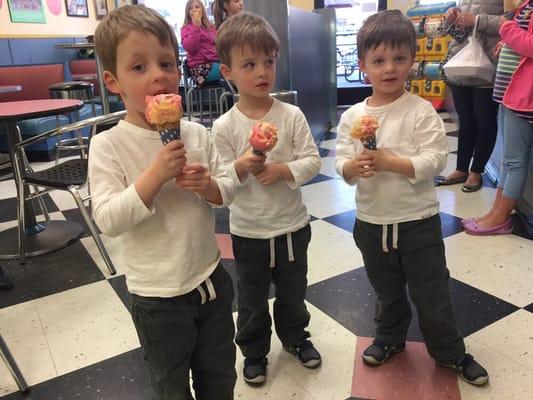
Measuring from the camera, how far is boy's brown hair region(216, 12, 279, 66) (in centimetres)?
104

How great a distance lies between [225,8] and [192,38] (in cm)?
112

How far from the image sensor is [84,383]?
126cm

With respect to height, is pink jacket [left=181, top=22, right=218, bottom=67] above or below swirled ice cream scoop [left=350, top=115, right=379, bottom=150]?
above

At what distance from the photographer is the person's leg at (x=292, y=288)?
1.16 metres

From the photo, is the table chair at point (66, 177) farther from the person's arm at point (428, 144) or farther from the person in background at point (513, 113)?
the person in background at point (513, 113)

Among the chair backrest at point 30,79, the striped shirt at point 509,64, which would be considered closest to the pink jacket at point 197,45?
the chair backrest at point 30,79

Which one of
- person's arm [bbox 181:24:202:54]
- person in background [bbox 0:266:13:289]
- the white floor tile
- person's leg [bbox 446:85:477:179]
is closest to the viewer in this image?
the white floor tile

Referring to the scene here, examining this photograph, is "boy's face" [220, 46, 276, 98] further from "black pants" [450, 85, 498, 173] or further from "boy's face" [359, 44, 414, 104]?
"black pants" [450, 85, 498, 173]

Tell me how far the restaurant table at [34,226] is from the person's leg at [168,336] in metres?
1.50

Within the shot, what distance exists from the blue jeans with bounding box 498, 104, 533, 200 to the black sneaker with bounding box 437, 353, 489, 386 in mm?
1079

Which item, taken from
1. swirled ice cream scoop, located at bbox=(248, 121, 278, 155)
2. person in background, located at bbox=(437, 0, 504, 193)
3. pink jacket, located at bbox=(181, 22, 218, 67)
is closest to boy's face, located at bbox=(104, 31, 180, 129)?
swirled ice cream scoop, located at bbox=(248, 121, 278, 155)

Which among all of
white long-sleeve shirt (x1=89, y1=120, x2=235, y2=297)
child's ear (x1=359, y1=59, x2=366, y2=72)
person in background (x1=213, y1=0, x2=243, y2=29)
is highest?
person in background (x1=213, y1=0, x2=243, y2=29)

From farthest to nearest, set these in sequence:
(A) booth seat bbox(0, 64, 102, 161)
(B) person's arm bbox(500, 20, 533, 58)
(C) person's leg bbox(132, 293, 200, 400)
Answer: (A) booth seat bbox(0, 64, 102, 161) → (B) person's arm bbox(500, 20, 533, 58) → (C) person's leg bbox(132, 293, 200, 400)

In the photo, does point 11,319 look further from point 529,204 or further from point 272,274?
point 529,204
